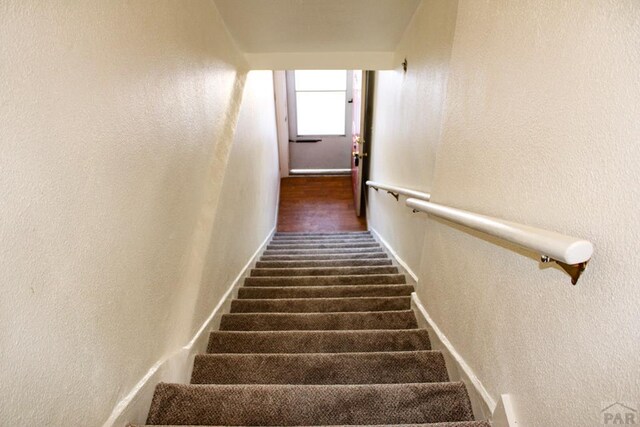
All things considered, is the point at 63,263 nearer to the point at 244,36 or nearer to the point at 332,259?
the point at 244,36

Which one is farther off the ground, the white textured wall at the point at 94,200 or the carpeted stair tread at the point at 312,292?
the white textured wall at the point at 94,200

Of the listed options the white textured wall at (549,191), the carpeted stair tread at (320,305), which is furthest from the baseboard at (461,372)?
the carpeted stair tread at (320,305)

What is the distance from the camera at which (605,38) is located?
0.56 metres

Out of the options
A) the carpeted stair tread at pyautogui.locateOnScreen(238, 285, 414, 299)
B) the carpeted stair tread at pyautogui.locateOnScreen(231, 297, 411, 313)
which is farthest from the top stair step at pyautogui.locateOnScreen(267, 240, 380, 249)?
the carpeted stair tread at pyautogui.locateOnScreen(231, 297, 411, 313)

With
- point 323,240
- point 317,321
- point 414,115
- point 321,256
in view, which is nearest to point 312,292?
point 317,321

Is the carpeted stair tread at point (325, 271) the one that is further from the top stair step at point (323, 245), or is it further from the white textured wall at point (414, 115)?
the top stair step at point (323, 245)

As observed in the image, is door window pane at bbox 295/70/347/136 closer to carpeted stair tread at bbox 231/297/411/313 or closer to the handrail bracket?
carpeted stair tread at bbox 231/297/411/313

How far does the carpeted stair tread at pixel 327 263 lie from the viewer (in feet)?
9.48

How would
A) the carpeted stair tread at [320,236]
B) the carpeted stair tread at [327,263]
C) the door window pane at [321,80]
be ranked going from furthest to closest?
the door window pane at [321,80]
the carpeted stair tread at [320,236]
the carpeted stair tread at [327,263]

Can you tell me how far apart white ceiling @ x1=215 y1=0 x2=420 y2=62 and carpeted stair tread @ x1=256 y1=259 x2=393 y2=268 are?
1793mm

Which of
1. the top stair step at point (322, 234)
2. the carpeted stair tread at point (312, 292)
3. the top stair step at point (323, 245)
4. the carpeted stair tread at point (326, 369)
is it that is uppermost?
the carpeted stair tread at point (326, 369)

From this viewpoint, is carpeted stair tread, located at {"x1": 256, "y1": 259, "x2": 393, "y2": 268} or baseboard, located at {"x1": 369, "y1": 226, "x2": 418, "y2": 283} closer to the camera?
baseboard, located at {"x1": 369, "y1": 226, "x2": 418, "y2": 283}

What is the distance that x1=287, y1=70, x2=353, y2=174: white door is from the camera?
20.7ft

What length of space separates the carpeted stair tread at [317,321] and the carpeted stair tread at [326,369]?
402mm
